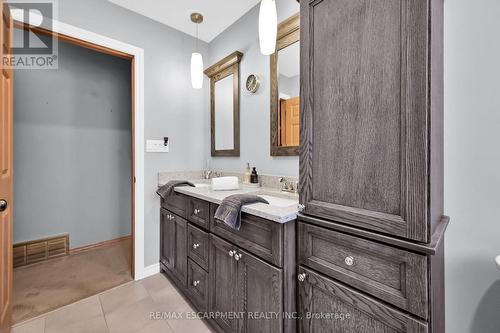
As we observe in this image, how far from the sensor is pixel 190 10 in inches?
81.9

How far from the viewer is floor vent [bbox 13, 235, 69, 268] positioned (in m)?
2.29

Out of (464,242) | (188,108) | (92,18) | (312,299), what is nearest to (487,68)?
(464,242)

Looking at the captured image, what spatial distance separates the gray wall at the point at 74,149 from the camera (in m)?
2.35

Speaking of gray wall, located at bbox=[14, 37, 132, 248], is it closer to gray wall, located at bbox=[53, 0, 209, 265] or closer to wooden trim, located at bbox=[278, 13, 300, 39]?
gray wall, located at bbox=[53, 0, 209, 265]

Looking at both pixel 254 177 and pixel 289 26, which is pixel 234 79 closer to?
pixel 289 26

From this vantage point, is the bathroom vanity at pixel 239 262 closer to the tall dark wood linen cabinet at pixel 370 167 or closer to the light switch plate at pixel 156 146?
the tall dark wood linen cabinet at pixel 370 167

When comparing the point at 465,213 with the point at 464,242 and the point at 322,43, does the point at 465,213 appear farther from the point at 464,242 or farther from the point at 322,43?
the point at 322,43

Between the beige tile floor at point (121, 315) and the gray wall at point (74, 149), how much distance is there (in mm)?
1231

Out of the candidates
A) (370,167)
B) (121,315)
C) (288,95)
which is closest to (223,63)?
(288,95)

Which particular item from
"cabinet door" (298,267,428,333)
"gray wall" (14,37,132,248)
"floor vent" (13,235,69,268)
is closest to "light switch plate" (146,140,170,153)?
"gray wall" (14,37,132,248)

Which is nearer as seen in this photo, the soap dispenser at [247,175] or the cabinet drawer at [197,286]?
the cabinet drawer at [197,286]

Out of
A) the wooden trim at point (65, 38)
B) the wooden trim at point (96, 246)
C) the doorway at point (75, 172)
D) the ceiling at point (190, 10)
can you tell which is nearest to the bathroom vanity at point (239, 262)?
the doorway at point (75, 172)

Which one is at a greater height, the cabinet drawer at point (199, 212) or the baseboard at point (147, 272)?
the cabinet drawer at point (199, 212)

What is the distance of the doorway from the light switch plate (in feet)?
1.36
